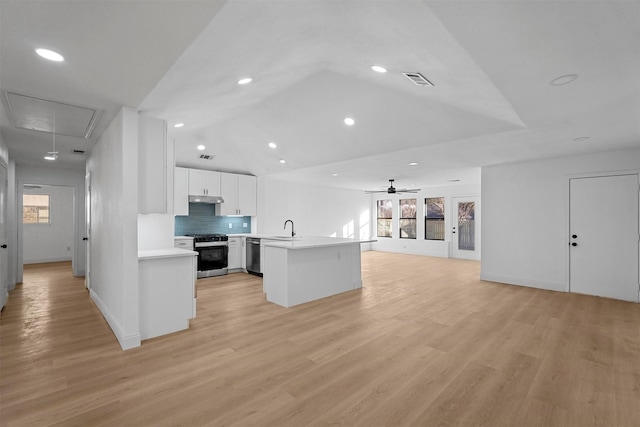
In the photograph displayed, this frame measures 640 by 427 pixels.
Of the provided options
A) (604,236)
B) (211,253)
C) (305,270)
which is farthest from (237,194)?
(604,236)

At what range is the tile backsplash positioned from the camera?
22.7ft

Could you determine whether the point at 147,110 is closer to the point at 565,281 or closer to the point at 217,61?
the point at 217,61

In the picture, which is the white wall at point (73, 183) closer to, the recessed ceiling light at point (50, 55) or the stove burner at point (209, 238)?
the stove burner at point (209, 238)

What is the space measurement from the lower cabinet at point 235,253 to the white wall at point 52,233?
5.34 m

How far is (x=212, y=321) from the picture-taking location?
3.87 metres

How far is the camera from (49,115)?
128 inches

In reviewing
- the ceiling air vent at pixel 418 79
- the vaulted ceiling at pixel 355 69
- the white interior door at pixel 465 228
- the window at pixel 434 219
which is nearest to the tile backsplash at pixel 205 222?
the vaulted ceiling at pixel 355 69

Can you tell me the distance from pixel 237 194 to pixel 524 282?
6493mm

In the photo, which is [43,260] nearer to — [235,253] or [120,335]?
[235,253]

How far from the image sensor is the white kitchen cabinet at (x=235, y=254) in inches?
279

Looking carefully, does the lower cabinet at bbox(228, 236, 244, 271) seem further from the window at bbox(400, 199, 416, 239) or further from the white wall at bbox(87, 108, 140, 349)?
the window at bbox(400, 199, 416, 239)

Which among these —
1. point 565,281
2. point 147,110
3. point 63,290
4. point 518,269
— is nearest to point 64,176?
A: point 63,290

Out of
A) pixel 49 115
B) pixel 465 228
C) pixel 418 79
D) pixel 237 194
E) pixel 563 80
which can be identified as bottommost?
pixel 465 228

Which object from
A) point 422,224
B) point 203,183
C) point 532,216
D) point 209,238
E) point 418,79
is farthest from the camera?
point 422,224
